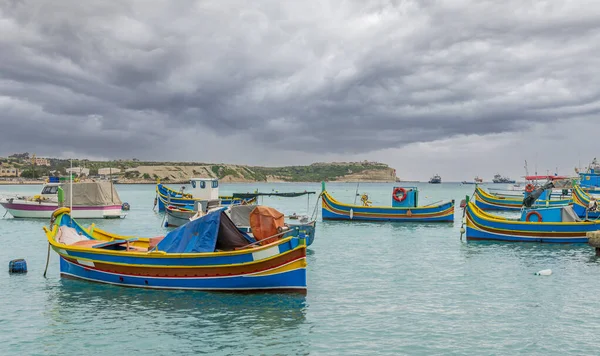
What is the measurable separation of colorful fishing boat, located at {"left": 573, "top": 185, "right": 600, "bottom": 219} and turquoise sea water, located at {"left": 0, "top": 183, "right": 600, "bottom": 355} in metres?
12.3

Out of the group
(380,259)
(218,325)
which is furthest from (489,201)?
(218,325)

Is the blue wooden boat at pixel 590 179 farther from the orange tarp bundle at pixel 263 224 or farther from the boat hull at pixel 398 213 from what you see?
the orange tarp bundle at pixel 263 224

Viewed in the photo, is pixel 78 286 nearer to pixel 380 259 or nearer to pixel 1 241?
pixel 380 259

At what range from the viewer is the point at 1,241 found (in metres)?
36.2

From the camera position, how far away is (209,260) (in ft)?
60.8

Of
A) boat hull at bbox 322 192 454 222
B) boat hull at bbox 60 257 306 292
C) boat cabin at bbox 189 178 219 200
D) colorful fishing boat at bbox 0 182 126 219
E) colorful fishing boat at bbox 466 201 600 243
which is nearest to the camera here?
boat hull at bbox 60 257 306 292

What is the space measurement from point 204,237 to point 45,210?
40.6 meters

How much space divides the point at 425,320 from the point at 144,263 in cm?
1014

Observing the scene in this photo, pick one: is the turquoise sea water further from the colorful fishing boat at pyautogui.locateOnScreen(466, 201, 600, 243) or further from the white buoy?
the colorful fishing boat at pyautogui.locateOnScreen(466, 201, 600, 243)

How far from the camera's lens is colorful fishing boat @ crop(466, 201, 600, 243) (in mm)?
33688

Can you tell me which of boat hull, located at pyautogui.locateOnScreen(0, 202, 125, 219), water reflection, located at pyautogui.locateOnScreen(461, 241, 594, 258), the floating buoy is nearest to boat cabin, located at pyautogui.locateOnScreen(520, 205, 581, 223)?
water reflection, located at pyautogui.locateOnScreen(461, 241, 594, 258)

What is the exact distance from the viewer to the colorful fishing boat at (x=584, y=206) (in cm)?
3741

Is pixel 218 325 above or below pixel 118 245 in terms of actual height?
below

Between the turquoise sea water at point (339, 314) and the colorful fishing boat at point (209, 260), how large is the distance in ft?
1.46
